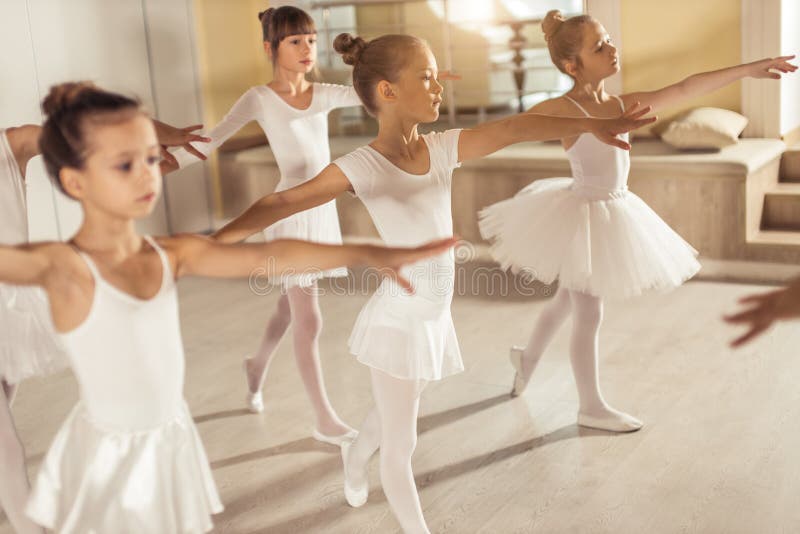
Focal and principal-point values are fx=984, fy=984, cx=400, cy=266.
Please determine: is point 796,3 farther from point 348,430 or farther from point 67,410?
point 67,410

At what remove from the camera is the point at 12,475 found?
207cm

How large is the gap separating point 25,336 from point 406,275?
0.88 m

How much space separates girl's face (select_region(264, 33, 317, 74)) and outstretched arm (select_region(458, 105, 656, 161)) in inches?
34.1

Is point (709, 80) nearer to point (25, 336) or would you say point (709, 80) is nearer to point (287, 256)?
point (287, 256)

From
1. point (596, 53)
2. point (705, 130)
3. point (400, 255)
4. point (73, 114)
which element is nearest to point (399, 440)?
point (400, 255)

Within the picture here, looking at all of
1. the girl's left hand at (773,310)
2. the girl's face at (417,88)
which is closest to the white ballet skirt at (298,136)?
the girl's face at (417,88)

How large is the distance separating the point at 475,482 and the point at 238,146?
145 inches

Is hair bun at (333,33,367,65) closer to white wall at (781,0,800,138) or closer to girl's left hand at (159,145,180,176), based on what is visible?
girl's left hand at (159,145,180,176)

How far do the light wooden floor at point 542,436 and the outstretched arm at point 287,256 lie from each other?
3.19ft

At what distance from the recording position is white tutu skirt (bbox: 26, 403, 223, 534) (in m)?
1.48

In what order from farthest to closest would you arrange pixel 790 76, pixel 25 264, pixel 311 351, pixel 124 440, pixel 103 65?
1. pixel 103 65
2. pixel 790 76
3. pixel 311 351
4. pixel 124 440
5. pixel 25 264

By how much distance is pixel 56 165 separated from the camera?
1.45 meters

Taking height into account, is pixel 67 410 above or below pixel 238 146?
below

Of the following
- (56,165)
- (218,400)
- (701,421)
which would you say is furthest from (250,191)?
(56,165)
